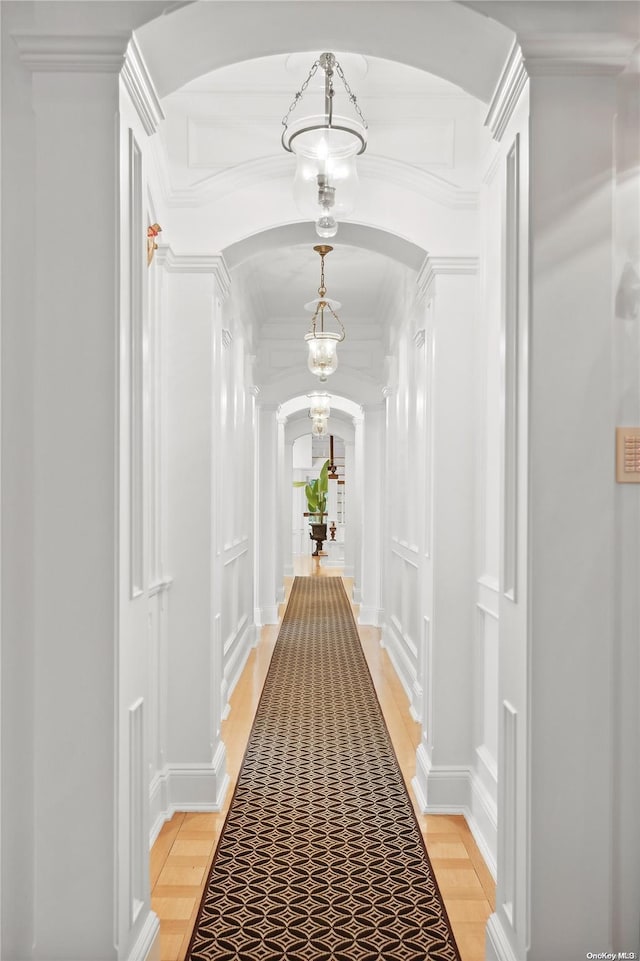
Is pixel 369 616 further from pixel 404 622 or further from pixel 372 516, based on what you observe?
pixel 404 622

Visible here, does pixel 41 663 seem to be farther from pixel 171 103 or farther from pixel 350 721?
pixel 350 721

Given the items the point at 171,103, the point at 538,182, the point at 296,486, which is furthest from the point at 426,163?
the point at 296,486

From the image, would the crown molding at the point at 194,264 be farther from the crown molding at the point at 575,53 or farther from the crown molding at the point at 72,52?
the crown molding at the point at 575,53

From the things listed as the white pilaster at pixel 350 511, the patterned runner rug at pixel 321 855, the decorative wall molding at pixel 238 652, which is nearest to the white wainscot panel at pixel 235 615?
the decorative wall molding at pixel 238 652

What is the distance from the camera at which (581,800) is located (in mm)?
2029

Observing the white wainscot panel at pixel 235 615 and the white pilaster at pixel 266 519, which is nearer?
the white wainscot panel at pixel 235 615

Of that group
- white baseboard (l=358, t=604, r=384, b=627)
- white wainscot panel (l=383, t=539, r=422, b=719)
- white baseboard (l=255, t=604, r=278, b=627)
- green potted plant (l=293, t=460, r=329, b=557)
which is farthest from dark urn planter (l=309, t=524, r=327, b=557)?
white wainscot panel (l=383, t=539, r=422, b=719)

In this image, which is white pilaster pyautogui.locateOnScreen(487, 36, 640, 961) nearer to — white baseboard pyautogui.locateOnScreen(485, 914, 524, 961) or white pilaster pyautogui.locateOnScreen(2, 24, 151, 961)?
white baseboard pyautogui.locateOnScreen(485, 914, 524, 961)

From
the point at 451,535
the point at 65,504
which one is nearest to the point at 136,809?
the point at 65,504

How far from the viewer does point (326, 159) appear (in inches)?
118

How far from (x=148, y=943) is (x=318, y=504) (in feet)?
60.3

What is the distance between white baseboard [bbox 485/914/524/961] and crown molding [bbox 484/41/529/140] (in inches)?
92.1

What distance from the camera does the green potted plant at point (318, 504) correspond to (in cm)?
1989

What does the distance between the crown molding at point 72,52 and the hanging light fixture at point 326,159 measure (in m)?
1.07
